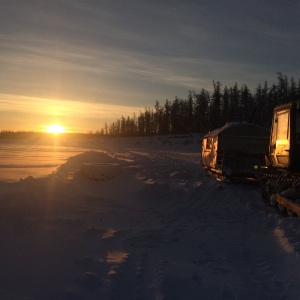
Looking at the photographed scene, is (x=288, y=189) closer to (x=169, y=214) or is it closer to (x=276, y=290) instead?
(x=169, y=214)

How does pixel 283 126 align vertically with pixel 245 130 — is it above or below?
below

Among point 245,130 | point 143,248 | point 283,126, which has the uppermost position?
point 245,130

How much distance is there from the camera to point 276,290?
16.8 feet

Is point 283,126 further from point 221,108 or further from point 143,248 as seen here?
point 221,108

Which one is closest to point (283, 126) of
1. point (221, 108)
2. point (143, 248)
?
point (143, 248)

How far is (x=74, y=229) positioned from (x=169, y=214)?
Result: 3071 mm

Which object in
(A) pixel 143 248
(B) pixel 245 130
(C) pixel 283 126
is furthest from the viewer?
(B) pixel 245 130

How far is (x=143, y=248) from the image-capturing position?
6.95 m

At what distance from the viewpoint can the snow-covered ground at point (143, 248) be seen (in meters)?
5.11

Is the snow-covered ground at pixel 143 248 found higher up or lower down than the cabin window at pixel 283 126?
lower down

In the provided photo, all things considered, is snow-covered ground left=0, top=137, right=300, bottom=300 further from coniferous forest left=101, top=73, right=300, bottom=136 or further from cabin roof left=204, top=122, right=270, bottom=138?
coniferous forest left=101, top=73, right=300, bottom=136

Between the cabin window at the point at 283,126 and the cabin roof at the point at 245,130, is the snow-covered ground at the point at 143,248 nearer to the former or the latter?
the cabin window at the point at 283,126

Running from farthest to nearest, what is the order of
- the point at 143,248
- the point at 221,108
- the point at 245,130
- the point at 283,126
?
1. the point at 221,108
2. the point at 245,130
3. the point at 283,126
4. the point at 143,248

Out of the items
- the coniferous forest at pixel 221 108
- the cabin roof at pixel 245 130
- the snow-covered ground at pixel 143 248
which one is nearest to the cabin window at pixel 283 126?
the snow-covered ground at pixel 143 248
